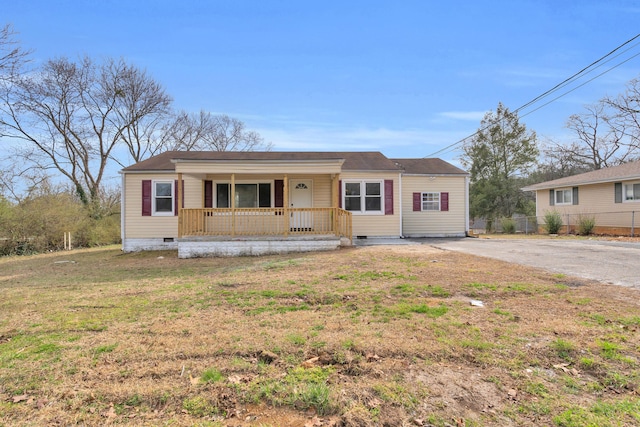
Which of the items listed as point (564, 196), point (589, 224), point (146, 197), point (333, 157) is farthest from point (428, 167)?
point (146, 197)

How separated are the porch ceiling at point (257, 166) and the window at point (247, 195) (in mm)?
2037

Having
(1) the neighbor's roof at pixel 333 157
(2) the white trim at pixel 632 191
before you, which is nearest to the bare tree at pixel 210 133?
(1) the neighbor's roof at pixel 333 157

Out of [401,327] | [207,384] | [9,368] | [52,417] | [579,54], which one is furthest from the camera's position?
[579,54]

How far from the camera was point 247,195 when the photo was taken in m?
13.0

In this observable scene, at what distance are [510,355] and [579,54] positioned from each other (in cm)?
1651

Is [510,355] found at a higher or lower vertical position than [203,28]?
lower

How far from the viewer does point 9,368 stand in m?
2.88

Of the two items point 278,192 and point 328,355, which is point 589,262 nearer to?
point 328,355

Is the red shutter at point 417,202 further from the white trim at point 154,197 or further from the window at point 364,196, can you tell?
the white trim at point 154,197

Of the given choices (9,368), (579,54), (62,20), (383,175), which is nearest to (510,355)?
(9,368)

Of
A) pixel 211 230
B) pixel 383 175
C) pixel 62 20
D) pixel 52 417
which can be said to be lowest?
pixel 52 417

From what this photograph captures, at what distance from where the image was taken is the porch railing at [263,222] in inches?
440

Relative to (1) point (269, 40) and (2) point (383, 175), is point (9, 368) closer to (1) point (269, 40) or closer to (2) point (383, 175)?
(2) point (383, 175)

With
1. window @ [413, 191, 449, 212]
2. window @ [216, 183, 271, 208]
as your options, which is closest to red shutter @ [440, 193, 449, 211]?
window @ [413, 191, 449, 212]
